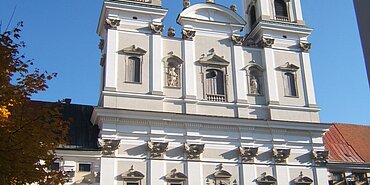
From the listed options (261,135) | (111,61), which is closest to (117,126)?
(111,61)

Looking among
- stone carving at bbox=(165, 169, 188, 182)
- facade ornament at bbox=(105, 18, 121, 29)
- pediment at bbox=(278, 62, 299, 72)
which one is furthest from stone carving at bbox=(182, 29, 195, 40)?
stone carving at bbox=(165, 169, 188, 182)

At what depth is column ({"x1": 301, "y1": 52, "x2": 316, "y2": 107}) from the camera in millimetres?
31859

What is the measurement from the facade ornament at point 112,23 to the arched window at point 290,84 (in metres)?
10.9

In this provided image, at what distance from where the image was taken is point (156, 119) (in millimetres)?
28016

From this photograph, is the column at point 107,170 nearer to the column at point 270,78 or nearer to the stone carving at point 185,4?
the column at point 270,78

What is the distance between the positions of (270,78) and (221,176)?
714 cm

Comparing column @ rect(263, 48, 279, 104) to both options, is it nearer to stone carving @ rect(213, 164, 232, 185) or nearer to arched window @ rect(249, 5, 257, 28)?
arched window @ rect(249, 5, 257, 28)

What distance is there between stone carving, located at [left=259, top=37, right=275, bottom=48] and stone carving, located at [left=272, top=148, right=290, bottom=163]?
674 cm

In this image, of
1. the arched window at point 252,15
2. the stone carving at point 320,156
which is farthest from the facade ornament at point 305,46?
the stone carving at point 320,156

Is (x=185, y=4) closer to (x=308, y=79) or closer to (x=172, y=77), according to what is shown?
(x=172, y=77)

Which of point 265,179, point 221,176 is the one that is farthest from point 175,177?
point 265,179

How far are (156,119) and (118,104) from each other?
7.26 feet

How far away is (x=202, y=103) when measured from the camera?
1164 inches

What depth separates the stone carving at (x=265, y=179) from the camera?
28869mm
